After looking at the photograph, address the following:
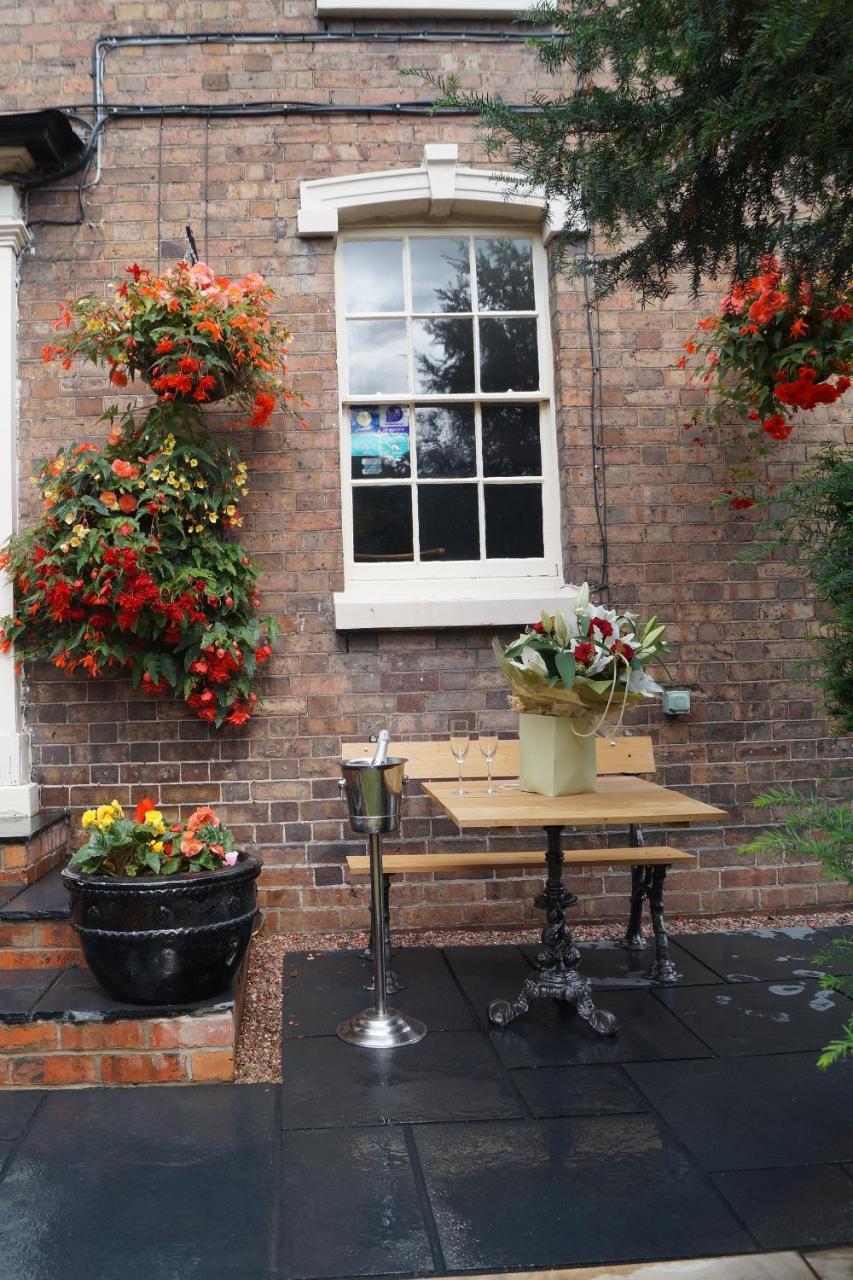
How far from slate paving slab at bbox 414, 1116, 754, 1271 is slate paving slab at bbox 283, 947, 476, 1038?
35.1 inches

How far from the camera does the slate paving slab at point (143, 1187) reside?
2.31 m

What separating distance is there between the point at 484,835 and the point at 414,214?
3.09m

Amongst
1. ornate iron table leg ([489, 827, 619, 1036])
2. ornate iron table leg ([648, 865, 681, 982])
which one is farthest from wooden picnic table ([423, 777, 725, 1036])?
ornate iron table leg ([648, 865, 681, 982])

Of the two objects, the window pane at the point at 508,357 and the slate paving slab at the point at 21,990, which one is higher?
the window pane at the point at 508,357

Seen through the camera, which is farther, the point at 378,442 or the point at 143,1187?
the point at 378,442

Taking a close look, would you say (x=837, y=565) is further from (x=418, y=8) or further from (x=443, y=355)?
(x=418, y=8)

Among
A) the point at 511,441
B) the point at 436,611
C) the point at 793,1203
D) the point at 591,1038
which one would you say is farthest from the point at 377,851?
the point at 511,441

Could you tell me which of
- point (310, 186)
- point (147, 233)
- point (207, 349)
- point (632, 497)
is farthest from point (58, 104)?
point (632, 497)

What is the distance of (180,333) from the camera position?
4.38 meters

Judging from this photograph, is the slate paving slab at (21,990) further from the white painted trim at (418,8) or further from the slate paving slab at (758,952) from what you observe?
the white painted trim at (418,8)

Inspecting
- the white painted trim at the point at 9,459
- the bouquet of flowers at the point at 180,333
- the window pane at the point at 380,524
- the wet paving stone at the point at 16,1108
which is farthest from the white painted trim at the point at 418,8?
the wet paving stone at the point at 16,1108

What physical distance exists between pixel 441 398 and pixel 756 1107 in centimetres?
347

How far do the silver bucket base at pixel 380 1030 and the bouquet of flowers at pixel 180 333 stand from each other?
259 centimetres

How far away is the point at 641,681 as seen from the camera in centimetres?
352
